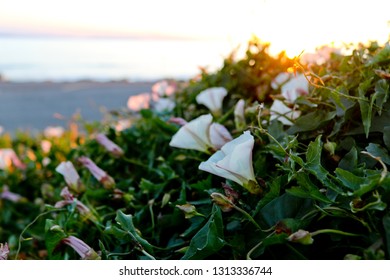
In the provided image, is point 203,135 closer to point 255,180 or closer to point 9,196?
point 255,180

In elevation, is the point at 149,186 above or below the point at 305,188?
above

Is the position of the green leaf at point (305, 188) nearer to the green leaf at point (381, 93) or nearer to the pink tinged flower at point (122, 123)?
the green leaf at point (381, 93)

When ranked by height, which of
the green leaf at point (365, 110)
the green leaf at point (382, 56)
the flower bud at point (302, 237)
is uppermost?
the green leaf at point (382, 56)

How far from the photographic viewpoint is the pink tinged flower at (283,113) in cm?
86

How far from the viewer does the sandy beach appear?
515 centimetres

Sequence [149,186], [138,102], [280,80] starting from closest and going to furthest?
1. [149,186]
2. [280,80]
3. [138,102]

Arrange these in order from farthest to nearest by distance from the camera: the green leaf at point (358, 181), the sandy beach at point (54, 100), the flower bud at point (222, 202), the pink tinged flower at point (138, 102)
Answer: the sandy beach at point (54, 100)
the pink tinged flower at point (138, 102)
the flower bud at point (222, 202)
the green leaf at point (358, 181)

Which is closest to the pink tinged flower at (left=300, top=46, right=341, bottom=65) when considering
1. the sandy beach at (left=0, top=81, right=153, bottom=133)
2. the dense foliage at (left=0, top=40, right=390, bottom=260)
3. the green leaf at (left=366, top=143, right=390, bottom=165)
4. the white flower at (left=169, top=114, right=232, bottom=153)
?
the dense foliage at (left=0, top=40, right=390, bottom=260)

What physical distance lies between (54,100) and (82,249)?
5.53 meters

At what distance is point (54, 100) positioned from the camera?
6.10 metres

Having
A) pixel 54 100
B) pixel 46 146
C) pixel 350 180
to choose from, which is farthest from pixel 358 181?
pixel 54 100

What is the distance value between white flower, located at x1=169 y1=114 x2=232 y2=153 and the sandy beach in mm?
3871

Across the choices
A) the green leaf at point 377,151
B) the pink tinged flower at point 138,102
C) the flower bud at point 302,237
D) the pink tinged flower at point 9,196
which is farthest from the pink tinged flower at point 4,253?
the pink tinged flower at point 138,102
